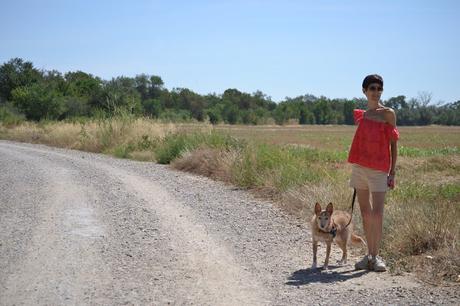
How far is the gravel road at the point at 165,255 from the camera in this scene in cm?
560

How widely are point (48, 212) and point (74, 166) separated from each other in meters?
8.19

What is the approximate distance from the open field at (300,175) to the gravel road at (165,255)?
56 cm

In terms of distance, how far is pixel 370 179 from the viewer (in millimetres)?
6695

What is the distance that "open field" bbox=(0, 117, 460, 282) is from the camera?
23.4 ft

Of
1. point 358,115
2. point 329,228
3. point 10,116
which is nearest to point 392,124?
point 358,115

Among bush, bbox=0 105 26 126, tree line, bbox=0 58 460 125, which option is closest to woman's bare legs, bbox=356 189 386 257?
tree line, bbox=0 58 460 125

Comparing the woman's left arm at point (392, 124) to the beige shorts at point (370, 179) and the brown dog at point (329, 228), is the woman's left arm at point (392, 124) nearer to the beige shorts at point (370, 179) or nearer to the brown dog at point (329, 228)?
the beige shorts at point (370, 179)

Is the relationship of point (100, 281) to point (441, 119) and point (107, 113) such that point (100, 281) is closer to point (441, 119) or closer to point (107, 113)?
point (107, 113)

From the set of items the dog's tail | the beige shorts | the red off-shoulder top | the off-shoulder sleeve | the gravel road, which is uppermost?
the off-shoulder sleeve

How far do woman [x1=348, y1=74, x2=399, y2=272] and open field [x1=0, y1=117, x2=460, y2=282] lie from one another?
1.51 ft

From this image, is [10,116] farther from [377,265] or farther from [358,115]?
[377,265]

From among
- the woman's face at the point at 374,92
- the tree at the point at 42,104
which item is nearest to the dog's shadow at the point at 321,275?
the woman's face at the point at 374,92

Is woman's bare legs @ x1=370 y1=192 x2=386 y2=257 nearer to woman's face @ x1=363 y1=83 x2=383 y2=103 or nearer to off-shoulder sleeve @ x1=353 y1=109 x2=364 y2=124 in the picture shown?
off-shoulder sleeve @ x1=353 y1=109 x2=364 y2=124

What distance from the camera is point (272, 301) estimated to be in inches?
216
